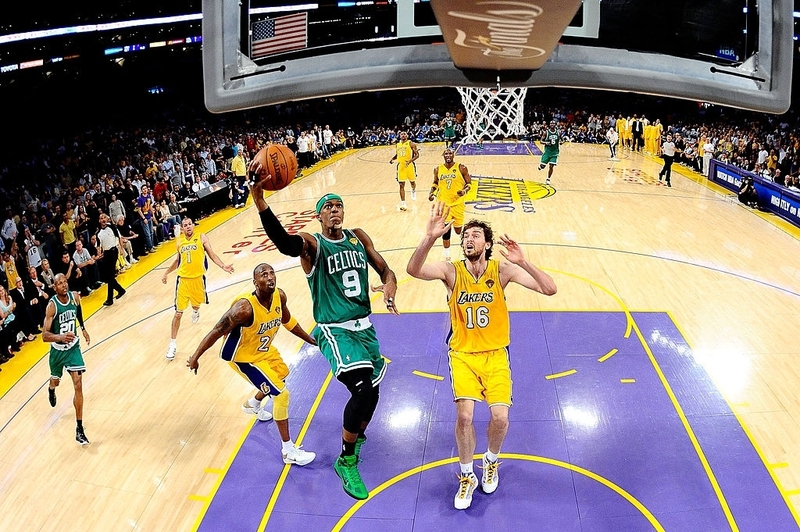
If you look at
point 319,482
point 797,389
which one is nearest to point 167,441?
point 319,482

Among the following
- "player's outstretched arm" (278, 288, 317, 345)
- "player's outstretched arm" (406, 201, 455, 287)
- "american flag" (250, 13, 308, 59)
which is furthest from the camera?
"player's outstretched arm" (278, 288, 317, 345)

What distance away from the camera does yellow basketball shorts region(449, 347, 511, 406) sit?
15.0 ft

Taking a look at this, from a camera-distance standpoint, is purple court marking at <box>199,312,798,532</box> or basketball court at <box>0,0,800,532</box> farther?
purple court marking at <box>199,312,798,532</box>

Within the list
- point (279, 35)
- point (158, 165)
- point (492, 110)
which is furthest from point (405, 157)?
point (279, 35)

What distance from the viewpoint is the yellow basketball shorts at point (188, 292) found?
7707mm

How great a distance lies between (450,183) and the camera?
34.0 feet

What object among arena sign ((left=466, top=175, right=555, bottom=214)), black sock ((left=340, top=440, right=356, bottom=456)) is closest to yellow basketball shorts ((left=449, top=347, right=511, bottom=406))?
black sock ((left=340, top=440, right=356, bottom=456))

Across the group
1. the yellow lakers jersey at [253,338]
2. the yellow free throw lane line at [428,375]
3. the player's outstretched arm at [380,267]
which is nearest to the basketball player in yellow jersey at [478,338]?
the player's outstretched arm at [380,267]

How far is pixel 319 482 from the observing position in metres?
5.16

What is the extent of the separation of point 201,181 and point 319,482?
12433 millimetres

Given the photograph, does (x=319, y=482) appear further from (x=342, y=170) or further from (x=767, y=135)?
(x=767, y=135)

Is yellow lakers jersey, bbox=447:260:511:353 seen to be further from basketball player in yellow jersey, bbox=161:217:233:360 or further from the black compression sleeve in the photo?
basketball player in yellow jersey, bbox=161:217:233:360

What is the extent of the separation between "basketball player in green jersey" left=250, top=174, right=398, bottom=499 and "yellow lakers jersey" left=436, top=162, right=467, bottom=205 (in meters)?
6.10

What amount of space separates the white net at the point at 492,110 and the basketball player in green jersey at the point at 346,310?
9.77 metres
